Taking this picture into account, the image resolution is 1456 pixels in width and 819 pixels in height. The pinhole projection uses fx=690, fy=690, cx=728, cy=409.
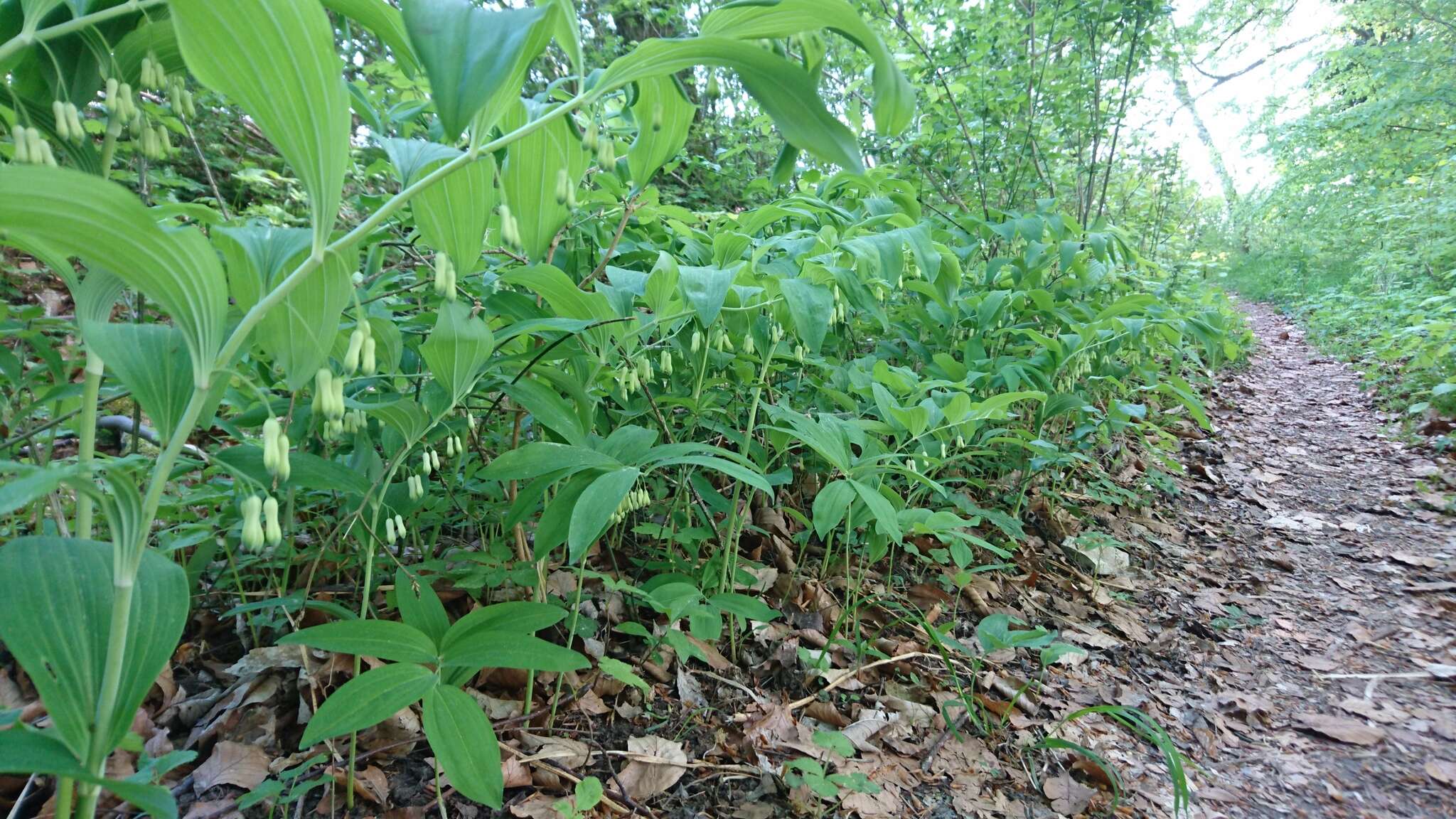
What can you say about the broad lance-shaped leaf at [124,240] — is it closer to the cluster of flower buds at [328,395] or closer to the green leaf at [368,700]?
the cluster of flower buds at [328,395]

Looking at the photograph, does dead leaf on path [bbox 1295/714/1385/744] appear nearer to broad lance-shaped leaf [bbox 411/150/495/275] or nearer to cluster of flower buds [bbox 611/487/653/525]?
cluster of flower buds [bbox 611/487/653/525]

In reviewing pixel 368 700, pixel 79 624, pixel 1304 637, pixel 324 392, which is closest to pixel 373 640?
pixel 368 700

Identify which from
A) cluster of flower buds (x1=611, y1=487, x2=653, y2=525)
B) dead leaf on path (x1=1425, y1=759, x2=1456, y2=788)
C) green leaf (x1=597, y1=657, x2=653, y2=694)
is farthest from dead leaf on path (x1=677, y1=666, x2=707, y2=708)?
dead leaf on path (x1=1425, y1=759, x2=1456, y2=788)

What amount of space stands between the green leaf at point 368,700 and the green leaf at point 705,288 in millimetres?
780

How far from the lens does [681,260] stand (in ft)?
6.99

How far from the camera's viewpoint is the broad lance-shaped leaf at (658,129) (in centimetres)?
118

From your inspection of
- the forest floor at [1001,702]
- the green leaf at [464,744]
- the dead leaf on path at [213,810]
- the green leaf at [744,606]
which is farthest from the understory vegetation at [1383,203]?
the dead leaf on path at [213,810]

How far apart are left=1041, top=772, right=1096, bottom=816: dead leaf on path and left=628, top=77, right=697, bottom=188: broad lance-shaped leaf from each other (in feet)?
5.64

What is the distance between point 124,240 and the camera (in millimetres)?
687

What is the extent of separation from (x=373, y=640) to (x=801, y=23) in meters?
1.09

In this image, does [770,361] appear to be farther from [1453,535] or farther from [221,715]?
[1453,535]

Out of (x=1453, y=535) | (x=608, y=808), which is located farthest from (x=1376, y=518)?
(x=608, y=808)

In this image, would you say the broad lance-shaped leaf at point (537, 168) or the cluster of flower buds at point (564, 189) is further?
the broad lance-shaped leaf at point (537, 168)

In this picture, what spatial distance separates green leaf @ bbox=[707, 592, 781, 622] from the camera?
1619 mm
